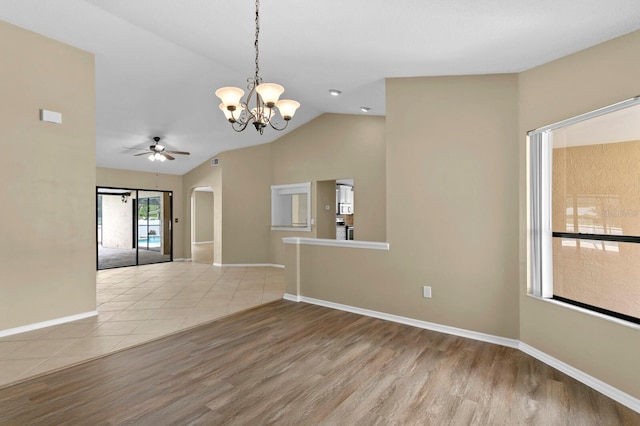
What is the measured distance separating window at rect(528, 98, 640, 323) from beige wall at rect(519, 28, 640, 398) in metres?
0.11

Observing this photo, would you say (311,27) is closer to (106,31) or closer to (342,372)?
(106,31)

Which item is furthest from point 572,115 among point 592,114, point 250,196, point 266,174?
point 250,196

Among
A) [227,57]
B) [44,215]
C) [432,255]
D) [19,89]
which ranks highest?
[227,57]

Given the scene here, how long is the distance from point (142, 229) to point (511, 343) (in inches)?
372

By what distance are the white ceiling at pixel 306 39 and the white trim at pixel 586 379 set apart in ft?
8.44

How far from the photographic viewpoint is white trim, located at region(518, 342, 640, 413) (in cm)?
214

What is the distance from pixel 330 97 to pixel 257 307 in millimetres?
3354

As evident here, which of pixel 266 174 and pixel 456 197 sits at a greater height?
pixel 266 174

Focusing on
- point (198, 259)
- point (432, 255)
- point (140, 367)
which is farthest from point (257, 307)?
point (198, 259)

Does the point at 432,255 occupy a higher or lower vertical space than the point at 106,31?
lower

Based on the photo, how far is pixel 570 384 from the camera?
240 centimetres

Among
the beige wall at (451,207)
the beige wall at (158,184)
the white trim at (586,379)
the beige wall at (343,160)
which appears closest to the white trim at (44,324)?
the beige wall at (451,207)

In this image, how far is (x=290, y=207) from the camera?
7734 millimetres

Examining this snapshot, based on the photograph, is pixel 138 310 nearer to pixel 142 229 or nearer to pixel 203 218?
pixel 142 229
